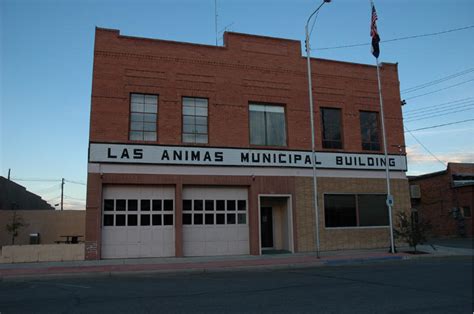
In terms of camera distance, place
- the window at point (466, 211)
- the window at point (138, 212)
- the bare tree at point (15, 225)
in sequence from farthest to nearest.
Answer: the window at point (466, 211), the bare tree at point (15, 225), the window at point (138, 212)

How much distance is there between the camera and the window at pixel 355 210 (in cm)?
2219

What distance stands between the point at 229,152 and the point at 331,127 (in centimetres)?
597


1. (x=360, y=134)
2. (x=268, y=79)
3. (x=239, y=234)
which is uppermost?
(x=268, y=79)

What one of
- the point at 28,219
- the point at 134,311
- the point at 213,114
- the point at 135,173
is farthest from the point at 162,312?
the point at 28,219

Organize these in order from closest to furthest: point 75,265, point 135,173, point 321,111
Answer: point 75,265 < point 135,173 < point 321,111

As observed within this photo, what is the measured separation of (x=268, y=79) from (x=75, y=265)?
12458 millimetres

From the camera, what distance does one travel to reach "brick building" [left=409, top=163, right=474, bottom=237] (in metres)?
31.5

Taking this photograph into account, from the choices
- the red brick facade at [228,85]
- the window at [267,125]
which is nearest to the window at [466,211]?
the red brick facade at [228,85]

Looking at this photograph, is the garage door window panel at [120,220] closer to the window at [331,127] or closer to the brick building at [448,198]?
the window at [331,127]

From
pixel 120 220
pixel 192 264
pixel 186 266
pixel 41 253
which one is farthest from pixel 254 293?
pixel 41 253

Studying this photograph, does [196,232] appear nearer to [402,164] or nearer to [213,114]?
[213,114]

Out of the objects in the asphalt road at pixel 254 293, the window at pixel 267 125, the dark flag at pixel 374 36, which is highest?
the dark flag at pixel 374 36

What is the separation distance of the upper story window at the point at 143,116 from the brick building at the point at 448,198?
2169cm

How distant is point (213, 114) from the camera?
21.0 m
